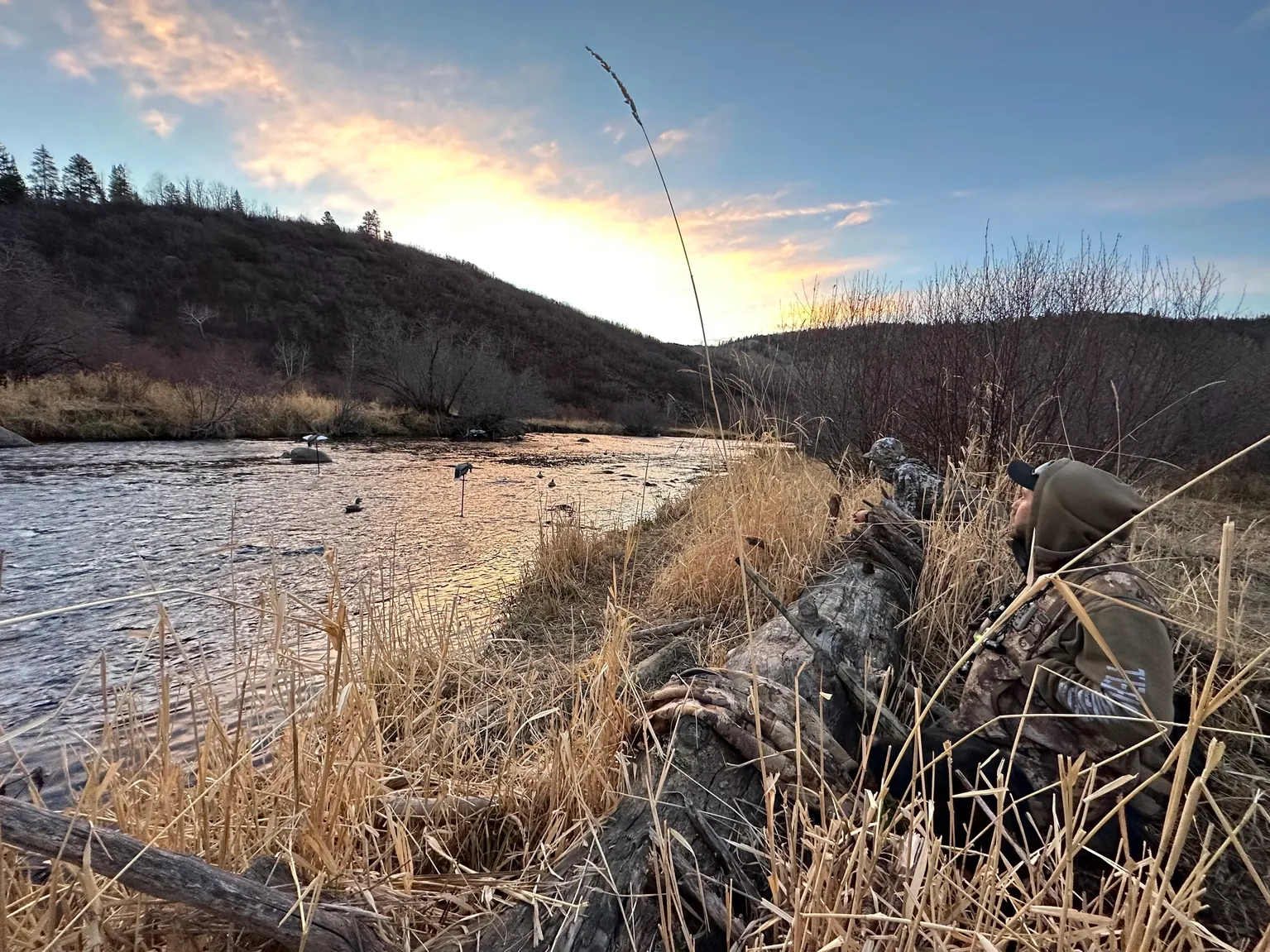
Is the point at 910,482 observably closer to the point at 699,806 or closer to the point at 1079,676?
the point at 1079,676

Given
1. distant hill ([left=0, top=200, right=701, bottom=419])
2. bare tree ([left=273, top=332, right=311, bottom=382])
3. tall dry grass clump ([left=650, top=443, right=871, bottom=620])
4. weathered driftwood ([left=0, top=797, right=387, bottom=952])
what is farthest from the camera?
distant hill ([left=0, top=200, right=701, bottom=419])

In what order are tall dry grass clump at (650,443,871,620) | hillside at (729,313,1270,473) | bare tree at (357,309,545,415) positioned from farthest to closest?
bare tree at (357,309,545,415), hillside at (729,313,1270,473), tall dry grass clump at (650,443,871,620)

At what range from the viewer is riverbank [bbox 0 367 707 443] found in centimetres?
1238

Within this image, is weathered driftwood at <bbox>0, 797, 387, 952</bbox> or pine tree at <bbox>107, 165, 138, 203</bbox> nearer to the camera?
weathered driftwood at <bbox>0, 797, 387, 952</bbox>

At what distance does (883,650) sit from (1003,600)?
0.58 metres

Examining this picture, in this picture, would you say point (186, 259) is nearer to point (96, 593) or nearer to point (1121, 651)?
point (96, 593)

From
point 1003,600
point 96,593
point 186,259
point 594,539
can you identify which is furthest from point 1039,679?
point 186,259

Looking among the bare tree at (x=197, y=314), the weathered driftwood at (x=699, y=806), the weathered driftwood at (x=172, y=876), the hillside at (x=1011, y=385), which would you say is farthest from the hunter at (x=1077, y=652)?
the bare tree at (x=197, y=314)

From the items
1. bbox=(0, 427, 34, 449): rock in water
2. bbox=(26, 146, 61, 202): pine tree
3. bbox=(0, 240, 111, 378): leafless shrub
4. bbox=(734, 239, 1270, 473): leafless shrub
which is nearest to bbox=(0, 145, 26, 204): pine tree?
bbox=(26, 146, 61, 202): pine tree

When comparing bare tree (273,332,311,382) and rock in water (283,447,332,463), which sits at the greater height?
bare tree (273,332,311,382)

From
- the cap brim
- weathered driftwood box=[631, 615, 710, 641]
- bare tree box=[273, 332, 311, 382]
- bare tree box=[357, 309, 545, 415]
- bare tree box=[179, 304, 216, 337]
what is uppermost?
bare tree box=[179, 304, 216, 337]

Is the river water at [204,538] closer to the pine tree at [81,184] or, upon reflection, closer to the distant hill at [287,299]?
the distant hill at [287,299]

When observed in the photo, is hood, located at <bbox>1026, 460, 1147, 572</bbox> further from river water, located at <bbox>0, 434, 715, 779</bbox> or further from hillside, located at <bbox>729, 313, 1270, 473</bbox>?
river water, located at <bbox>0, 434, 715, 779</bbox>

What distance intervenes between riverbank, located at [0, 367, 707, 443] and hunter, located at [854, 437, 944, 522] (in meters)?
15.7
